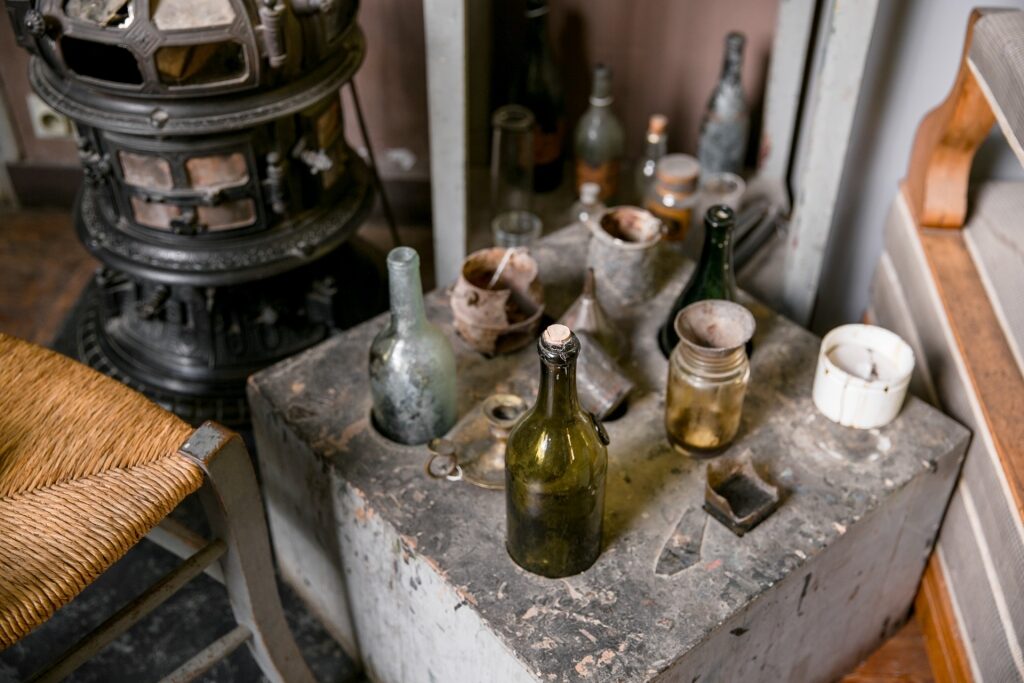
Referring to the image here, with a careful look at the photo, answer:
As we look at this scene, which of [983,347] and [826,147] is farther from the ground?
[826,147]

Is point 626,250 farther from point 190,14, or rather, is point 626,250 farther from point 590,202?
point 190,14

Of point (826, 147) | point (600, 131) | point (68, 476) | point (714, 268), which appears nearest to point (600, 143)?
point (600, 131)

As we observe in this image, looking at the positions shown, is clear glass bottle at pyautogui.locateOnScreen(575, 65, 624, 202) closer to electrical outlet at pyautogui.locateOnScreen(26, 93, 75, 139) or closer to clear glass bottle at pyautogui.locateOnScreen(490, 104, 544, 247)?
clear glass bottle at pyautogui.locateOnScreen(490, 104, 544, 247)

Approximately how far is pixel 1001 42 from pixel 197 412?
1381 millimetres

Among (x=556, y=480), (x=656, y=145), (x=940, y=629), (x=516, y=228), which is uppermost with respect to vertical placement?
(x=556, y=480)

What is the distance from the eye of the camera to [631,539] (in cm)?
124

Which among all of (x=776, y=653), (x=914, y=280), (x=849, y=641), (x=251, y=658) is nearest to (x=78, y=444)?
(x=251, y=658)

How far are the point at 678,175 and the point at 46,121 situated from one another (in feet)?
4.74

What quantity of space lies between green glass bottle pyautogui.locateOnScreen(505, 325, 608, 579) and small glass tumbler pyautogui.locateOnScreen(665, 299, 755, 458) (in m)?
0.21

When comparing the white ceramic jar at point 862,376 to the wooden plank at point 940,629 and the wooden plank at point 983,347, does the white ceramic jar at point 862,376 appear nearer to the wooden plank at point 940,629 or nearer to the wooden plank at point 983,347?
the wooden plank at point 983,347

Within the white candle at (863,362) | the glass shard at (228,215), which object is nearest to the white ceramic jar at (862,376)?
the white candle at (863,362)

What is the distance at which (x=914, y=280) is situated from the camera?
156cm

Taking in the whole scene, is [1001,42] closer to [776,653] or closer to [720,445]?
[720,445]

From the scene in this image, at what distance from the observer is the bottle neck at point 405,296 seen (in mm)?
1222
